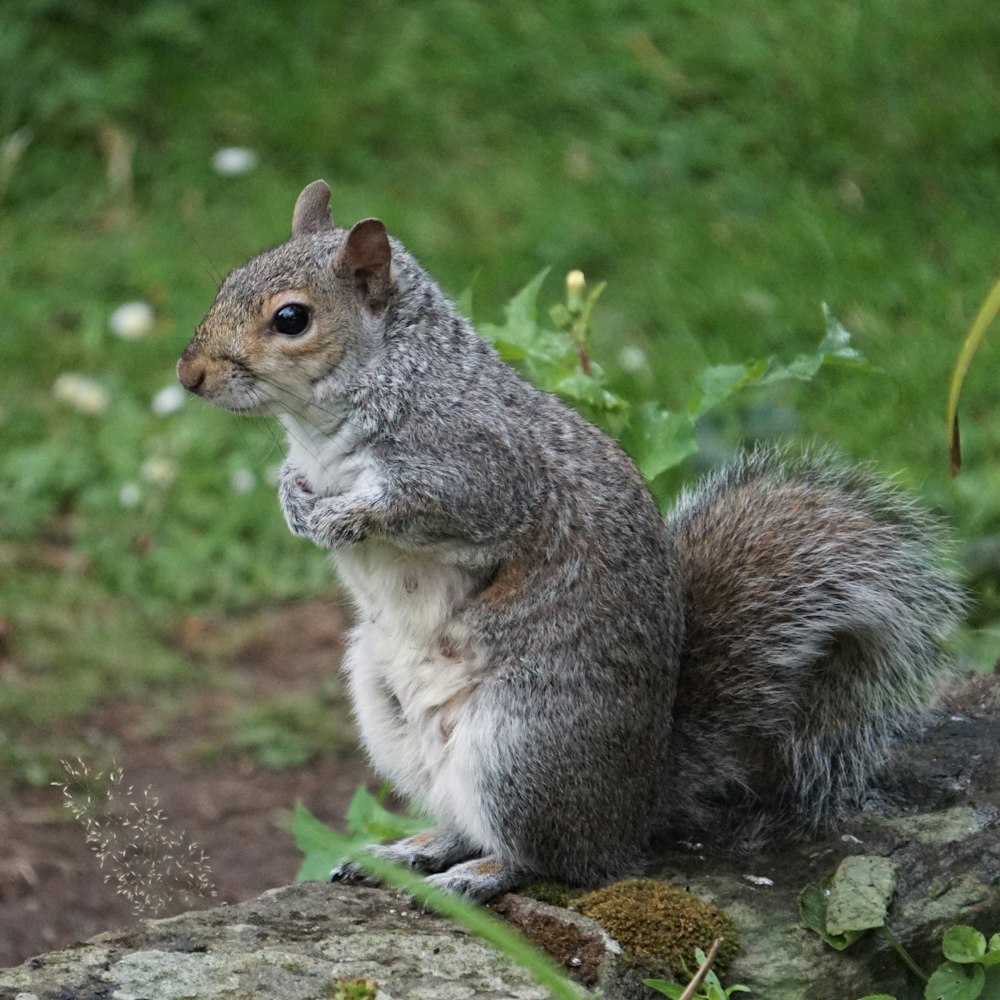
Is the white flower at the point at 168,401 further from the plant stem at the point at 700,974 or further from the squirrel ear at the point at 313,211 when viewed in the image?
the plant stem at the point at 700,974

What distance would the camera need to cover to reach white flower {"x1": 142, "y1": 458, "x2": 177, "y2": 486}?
4.10 meters

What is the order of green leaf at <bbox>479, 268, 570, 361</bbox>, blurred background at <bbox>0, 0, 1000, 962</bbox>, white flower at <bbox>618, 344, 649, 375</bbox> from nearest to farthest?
green leaf at <bbox>479, 268, 570, 361</bbox>
blurred background at <bbox>0, 0, 1000, 962</bbox>
white flower at <bbox>618, 344, 649, 375</bbox>

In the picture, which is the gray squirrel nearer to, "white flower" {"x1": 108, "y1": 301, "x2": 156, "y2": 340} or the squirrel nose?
the squirrel nose

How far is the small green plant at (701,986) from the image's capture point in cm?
176

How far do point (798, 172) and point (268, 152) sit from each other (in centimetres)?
165

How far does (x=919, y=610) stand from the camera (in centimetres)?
219

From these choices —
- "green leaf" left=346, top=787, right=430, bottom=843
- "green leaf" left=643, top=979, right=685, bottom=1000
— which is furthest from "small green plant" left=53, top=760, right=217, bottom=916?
"green leaf" left=643, top=979, right=685, bottom=1000

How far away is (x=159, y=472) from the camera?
4.10 metres

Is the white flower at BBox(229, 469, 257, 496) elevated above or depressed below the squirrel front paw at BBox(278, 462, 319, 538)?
below

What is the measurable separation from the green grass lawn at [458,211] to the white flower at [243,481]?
0.01 meters

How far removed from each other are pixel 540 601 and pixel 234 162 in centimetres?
319

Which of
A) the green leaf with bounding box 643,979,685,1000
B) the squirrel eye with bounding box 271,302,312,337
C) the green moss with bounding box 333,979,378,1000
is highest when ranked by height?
the squirrel eye with bounding box 271,302,312,337

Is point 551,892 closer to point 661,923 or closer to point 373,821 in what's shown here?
point 661,923

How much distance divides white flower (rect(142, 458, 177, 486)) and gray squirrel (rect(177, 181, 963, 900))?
1.90 metres
